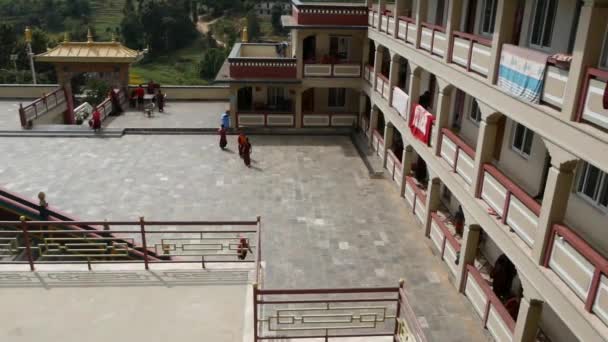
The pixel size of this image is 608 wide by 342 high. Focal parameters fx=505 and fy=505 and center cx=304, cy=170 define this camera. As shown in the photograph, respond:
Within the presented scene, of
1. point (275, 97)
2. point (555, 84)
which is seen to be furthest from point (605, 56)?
point (275, 97)

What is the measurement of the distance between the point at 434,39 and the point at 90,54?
2212 centimetres

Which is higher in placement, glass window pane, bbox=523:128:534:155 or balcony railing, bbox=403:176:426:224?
glass window pane, bbox=523:128:534:155

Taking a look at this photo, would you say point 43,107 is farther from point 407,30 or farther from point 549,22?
point 549,22

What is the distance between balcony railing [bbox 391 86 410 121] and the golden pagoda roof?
17738 millimetres

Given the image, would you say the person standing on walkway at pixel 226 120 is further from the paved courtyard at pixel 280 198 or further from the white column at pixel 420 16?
the white column at pixel 420 16

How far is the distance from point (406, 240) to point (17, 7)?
417 feet

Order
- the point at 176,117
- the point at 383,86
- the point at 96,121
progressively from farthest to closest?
the point at 176,117
the point at 96,121
the point at 383,86

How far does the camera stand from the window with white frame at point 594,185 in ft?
32.0

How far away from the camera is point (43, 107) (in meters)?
28.2

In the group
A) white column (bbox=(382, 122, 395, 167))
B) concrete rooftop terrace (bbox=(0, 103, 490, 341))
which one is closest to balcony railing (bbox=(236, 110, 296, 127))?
concrete rooftop terrace (bbox=(0, 103, 490, 341))

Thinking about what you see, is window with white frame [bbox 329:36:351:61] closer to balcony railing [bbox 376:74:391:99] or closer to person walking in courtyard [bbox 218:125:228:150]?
balcony railing [bbox 376:74:391:99]

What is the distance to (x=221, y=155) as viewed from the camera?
23.9m

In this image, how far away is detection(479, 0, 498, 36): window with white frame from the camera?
551 inches

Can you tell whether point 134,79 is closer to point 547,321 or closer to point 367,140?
point 367,140
